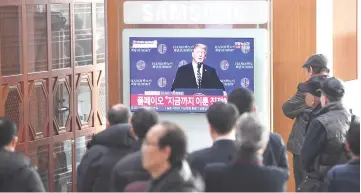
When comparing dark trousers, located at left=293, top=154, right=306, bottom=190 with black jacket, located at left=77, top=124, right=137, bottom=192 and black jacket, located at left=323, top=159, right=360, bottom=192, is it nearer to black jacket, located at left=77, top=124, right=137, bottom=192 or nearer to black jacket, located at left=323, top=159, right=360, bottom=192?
black jacket, located at left=77, top=124, right=137, bottom=192

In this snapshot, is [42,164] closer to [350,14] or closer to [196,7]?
[196,7]

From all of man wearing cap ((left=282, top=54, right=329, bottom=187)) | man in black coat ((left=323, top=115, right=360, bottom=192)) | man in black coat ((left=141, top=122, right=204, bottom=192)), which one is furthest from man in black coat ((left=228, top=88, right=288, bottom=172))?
man wearing cap ((left=282, top=54, right=329, bottom=187))

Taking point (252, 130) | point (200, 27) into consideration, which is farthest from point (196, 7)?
point (252, 130)

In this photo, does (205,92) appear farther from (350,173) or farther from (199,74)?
(350,173)

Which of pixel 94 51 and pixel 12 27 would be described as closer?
pixel 12 27

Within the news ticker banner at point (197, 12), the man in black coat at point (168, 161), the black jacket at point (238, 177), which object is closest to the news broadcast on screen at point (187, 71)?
the news ticker banner at point (197, 12)

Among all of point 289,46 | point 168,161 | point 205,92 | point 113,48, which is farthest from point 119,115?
point 289,46

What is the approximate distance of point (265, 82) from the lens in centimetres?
847

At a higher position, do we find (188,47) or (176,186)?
(188,47)

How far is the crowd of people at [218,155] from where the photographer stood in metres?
4.55

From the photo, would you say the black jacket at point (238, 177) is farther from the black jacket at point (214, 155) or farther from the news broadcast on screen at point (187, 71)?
the news broadcast on screen at point (187, 71)

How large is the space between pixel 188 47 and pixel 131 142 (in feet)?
8.31

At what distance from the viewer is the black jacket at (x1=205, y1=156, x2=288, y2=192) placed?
4.76 metres

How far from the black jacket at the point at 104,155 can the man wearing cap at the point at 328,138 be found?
158 centimetres
